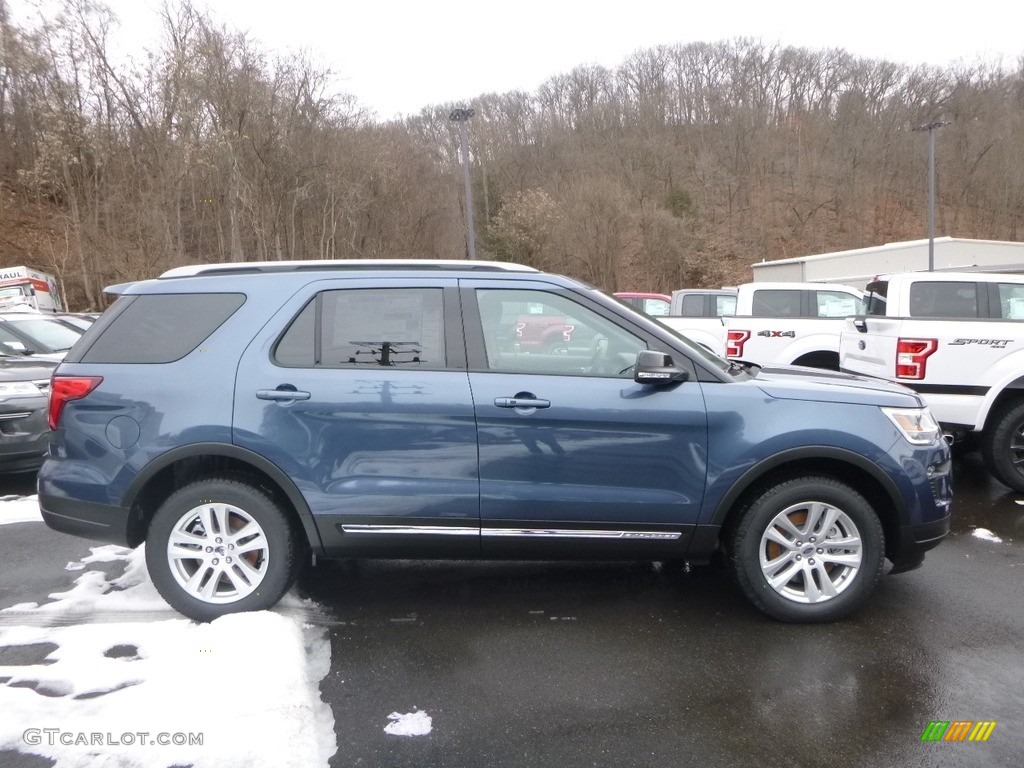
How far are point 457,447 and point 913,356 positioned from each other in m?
4.69

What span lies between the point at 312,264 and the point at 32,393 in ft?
14.2

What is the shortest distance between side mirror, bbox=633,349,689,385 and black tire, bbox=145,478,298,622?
202cm

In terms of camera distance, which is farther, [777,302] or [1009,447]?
[777,302]

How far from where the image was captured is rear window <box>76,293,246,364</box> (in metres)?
3.87

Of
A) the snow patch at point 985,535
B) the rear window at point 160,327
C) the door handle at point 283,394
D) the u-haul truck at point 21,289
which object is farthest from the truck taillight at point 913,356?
the u-haul truck at point 21,289

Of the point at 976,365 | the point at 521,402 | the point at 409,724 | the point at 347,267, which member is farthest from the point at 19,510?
the point at 976,365

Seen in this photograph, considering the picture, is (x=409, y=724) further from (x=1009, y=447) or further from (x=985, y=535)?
(x=1009, y=447)

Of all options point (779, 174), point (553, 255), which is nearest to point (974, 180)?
point (779, 174)

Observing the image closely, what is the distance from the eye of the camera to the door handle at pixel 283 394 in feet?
12.2

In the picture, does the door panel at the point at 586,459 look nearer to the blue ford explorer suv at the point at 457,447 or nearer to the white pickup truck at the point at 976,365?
the blue ford explorer suv at the point at 457,447

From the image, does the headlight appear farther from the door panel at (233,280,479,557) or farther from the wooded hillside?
the wooded hillside

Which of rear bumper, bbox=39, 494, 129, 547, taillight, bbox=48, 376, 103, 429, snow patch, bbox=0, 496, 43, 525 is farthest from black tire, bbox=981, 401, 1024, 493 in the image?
snow patch, bbox=0, 496, 43, 525

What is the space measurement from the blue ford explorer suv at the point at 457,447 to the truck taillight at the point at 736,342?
6.70 m

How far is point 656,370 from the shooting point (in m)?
3.57
